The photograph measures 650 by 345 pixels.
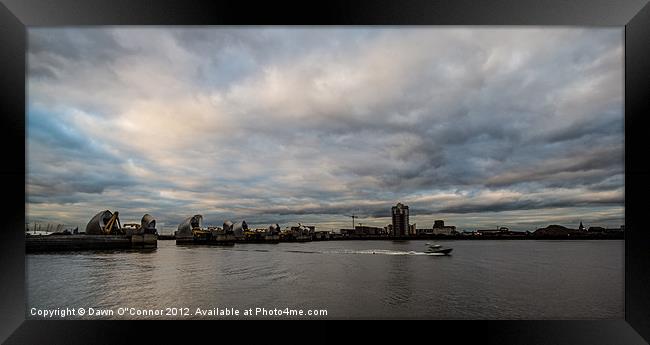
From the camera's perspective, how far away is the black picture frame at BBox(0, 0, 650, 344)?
11.0 feet

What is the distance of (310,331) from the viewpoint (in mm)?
3672

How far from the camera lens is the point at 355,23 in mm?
3568

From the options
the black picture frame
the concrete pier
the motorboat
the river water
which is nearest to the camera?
the black picture frame

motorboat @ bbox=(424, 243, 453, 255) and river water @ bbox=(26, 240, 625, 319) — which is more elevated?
river water @ bbox=(26, 240, 625, 319)

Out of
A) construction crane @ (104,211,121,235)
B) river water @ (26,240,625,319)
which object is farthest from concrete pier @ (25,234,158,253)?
river water @ (26,240,625,319)

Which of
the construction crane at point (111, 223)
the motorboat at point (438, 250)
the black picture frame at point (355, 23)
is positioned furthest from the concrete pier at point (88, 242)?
the motorboat at point (438, 250)

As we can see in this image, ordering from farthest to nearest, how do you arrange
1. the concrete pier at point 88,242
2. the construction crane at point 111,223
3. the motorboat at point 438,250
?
the construction crane at point 111,223, the motorboat at point 438,250, the concrete pier at point 88,242

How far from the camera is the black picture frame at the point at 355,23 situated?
3.37 meters

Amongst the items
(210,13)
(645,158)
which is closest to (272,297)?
(210,13)

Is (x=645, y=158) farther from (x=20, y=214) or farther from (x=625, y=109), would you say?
(x=20, y=214)

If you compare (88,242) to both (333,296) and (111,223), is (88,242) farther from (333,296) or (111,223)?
(333,296)

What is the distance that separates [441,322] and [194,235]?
45378mm

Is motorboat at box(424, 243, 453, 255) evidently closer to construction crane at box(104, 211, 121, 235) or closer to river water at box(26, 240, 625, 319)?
river water at box(26, 240, 625, 319)

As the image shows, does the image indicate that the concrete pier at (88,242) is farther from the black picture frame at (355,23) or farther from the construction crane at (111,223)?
the black picture frame at (355,23)
